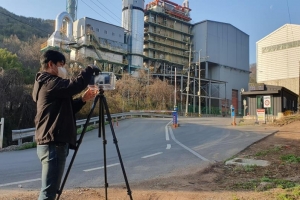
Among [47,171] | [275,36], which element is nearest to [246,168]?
[47,171]

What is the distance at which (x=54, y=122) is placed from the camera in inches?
112

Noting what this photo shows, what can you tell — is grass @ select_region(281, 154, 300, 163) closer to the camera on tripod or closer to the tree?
→ the camera on tripod

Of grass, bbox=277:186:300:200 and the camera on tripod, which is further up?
the camera on tripod

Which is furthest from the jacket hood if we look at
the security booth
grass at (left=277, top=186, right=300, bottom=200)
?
the security booth

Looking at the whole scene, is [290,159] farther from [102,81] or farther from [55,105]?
[55,105]

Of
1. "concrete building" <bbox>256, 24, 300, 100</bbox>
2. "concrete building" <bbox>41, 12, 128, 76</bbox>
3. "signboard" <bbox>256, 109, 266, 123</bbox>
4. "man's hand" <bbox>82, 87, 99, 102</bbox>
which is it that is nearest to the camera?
"man's hand" <bbox>82, 87, 99, 102</bbox>

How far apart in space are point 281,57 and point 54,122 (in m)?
48.1

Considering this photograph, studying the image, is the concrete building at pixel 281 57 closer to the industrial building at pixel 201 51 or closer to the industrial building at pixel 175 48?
the industrial building at pixel 175 48

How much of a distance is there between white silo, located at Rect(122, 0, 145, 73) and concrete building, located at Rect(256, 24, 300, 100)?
22361mm

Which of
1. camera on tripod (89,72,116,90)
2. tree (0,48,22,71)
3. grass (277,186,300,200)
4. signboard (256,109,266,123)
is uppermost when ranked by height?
tree (0,48,22,71)

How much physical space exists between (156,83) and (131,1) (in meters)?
19.8

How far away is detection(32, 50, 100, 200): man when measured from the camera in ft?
9.20

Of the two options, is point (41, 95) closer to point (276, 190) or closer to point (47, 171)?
point (47, 171)

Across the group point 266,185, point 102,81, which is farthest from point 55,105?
point 266,185
